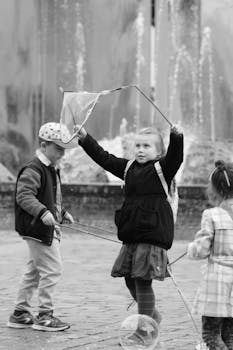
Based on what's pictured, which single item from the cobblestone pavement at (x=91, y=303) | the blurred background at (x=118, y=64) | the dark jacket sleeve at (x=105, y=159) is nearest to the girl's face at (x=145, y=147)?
the dark jacket sleeve at (x=105, y=159)

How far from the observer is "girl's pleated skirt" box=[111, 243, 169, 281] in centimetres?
465

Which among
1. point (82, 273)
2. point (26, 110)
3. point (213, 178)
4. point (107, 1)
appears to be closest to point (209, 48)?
point (107, 1)

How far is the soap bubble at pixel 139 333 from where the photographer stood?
4621 millimetres

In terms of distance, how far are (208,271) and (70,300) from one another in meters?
2.13

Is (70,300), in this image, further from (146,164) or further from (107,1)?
(107,1)

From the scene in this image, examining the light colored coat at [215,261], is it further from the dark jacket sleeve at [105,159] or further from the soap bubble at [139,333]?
the dark jacket sleeve at [105,159]

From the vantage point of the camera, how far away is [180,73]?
2091 cm

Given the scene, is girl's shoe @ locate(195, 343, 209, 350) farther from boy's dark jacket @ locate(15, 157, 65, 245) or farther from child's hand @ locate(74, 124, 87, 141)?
child's hand @ locate(74, 124, 87, 141)

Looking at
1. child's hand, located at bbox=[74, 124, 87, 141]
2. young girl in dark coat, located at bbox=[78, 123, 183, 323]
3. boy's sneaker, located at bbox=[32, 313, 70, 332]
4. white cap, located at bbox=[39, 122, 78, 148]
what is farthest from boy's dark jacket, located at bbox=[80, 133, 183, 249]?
boy's sneaker, located at bbox=[32, 313, 70, 332]

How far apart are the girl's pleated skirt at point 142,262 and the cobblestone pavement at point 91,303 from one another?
1.35ft

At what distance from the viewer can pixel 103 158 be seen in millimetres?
5109

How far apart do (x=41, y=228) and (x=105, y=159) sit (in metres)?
0.56

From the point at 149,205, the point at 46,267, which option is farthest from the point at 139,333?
the point at 46,267

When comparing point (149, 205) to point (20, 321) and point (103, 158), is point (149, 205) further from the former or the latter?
point (20, 321)
